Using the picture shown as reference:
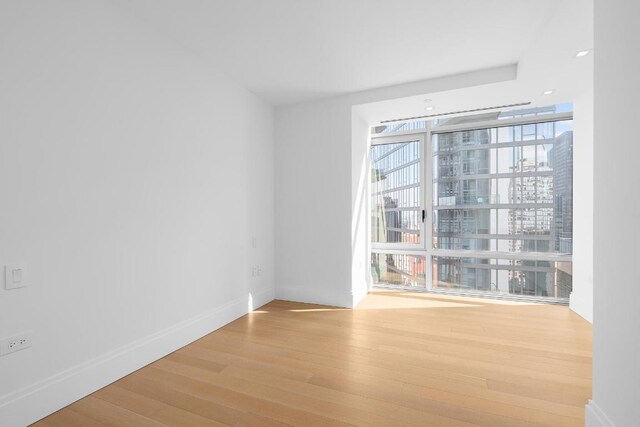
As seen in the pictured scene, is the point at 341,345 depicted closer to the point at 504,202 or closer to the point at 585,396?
the point at 585,396

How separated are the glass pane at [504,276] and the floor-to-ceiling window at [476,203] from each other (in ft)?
0.04

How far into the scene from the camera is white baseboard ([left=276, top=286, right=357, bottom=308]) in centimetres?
364

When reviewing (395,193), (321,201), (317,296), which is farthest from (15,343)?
(395,193)

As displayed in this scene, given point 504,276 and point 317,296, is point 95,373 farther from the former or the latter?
point 504,276

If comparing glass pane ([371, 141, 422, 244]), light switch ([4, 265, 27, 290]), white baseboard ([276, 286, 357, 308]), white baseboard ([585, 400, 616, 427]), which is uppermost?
glass pane ([371, 141, 422, 244])

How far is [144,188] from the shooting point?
2273 millimetres

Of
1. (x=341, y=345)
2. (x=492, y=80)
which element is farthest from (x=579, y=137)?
(x=341, y=345)

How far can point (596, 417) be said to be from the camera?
1393mm

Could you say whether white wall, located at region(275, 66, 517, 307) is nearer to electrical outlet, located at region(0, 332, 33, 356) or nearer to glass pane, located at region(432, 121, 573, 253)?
glass pane, located at region(432, 121, 573, 253)

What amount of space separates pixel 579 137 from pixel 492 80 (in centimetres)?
135

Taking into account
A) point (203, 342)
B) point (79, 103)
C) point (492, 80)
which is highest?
point (492, 80)

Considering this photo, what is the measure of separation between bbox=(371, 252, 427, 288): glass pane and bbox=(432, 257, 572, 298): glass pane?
0.66 feet

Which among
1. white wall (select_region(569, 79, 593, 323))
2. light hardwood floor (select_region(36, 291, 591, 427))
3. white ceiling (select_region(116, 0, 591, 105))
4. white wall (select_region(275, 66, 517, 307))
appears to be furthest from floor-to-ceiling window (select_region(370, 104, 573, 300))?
white ceiling (select_region(116, 0, 591, 105))

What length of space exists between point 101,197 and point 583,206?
4.52m
